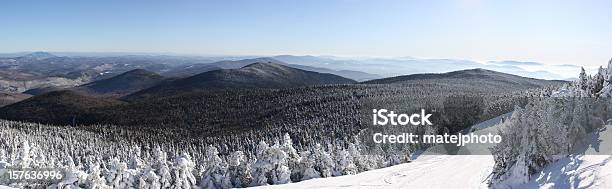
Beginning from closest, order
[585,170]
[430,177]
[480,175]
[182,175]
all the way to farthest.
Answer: [585,170] < [480,175] < [430,177] < [182,175]

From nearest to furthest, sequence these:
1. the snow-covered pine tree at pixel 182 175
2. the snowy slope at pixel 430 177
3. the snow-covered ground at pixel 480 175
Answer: the snow-covered ground at pixel 480 175 < the snowy slope at pixel 430 177 < the snow-covered pine tree at pixel 182 175

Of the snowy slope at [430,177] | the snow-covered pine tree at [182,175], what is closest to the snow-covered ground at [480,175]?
the snowy slope at [430,177]

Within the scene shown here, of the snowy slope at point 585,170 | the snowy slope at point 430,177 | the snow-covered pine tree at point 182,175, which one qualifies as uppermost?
the snowy slope at point 585,170

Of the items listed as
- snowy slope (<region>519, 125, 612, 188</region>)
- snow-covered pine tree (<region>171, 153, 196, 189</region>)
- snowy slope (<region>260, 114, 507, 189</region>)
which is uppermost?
snowy slope (<region>519, 125, 612, 188</region>)

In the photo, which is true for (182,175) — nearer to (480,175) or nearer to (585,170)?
(480,175)

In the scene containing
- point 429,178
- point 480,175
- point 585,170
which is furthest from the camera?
point 429,178

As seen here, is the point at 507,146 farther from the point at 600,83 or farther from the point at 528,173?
the point at 600,83

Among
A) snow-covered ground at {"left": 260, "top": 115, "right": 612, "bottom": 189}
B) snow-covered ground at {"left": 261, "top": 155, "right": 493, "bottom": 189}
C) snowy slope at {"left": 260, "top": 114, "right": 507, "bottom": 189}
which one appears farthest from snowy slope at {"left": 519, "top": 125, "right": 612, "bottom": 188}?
snowy slope at {"left": 260, "top": 114, "right": 507, "bottom": 189}

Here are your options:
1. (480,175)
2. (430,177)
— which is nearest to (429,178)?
(430,177)

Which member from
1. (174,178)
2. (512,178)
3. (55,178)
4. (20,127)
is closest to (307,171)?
(174,178)

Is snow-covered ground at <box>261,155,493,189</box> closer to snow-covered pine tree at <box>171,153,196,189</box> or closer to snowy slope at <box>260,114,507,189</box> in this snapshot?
snowy slope at <box>260,114,507,189</box>

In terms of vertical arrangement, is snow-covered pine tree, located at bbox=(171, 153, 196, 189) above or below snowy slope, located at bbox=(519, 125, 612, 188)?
below

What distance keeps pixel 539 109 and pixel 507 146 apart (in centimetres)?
369

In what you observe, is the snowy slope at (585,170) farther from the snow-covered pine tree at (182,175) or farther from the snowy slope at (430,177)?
the snow-covered pine tree at (182,175)
